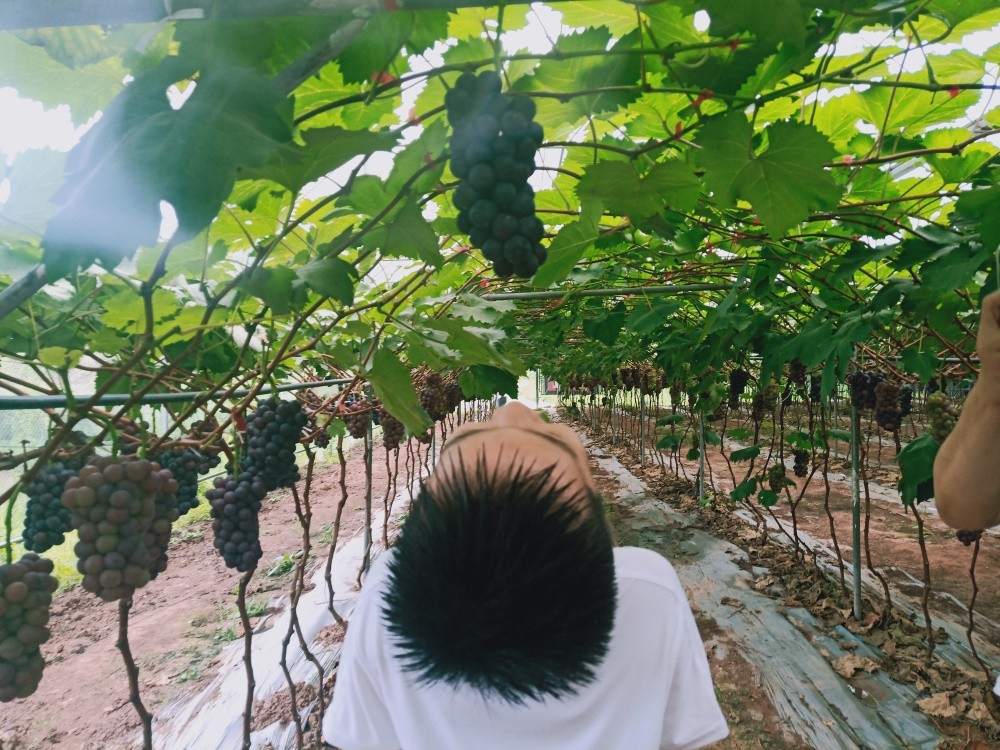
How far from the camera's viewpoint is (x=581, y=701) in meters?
0.97

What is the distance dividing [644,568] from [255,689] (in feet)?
9.54

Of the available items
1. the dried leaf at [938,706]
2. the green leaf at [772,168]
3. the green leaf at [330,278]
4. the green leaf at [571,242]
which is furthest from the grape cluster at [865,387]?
the green leaf at [330,278]

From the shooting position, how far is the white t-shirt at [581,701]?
973 mm

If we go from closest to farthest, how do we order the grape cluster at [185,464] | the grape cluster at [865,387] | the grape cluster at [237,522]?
the grape cluster at [237,522], the grape cluster at [185,464], the grape cluster at [865,387]

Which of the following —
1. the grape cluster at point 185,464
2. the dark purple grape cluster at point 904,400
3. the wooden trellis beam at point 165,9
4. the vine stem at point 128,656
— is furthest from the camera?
the dark purple grape cluster at point 904,400

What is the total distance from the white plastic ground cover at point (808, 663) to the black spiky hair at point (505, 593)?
2.59 metres

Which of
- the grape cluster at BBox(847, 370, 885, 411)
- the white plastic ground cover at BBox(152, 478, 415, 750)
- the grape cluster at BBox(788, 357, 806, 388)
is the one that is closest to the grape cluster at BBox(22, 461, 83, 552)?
the white plastic ground cover at BBox(152, 478, 415, 750)

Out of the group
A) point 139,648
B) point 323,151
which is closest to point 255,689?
point 139,648

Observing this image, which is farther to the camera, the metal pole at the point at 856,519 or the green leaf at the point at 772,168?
the metal pole at the point at 856,519

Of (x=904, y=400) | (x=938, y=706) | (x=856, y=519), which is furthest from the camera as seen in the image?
(x=856, y=519)

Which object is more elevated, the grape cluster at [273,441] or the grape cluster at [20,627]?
the grape cluster at [273,441]

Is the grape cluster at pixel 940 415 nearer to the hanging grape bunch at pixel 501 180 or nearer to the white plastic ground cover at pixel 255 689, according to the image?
the hanging grape bunch at pixel 501 180

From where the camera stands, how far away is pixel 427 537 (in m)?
0.80

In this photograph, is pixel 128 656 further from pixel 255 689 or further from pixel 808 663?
pixel 808 663
